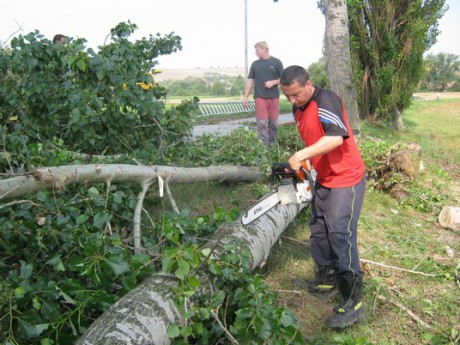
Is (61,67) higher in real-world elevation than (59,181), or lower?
higher

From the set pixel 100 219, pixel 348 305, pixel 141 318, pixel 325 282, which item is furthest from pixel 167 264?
pixel 325 282

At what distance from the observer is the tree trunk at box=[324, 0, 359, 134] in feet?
24.1

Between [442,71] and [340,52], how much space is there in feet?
238

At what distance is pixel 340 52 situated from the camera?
746cm

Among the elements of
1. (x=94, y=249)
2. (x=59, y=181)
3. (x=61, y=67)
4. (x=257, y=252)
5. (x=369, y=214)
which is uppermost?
(x=61, y=67)

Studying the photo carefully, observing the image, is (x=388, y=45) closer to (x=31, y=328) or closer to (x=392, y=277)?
(x=392, y=277)

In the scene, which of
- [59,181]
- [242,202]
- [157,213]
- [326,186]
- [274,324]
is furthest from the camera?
[242,202]

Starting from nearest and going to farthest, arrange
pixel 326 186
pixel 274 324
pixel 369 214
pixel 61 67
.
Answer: pixel 274 324 < pixel 326 186 < pixel 61 67 < pixel 369 214

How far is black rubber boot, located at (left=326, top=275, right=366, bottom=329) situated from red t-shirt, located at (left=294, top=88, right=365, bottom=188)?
655 mm

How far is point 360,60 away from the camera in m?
11.3

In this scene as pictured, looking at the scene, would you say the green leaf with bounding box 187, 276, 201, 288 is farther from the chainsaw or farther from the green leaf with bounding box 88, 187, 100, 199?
the green leaf with bounding box 88, 187, 100, 199

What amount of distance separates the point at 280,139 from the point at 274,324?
4.66 m

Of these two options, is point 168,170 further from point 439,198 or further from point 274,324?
point 439,198

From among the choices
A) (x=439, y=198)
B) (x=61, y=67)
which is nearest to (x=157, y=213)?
(x=61, y=67)
